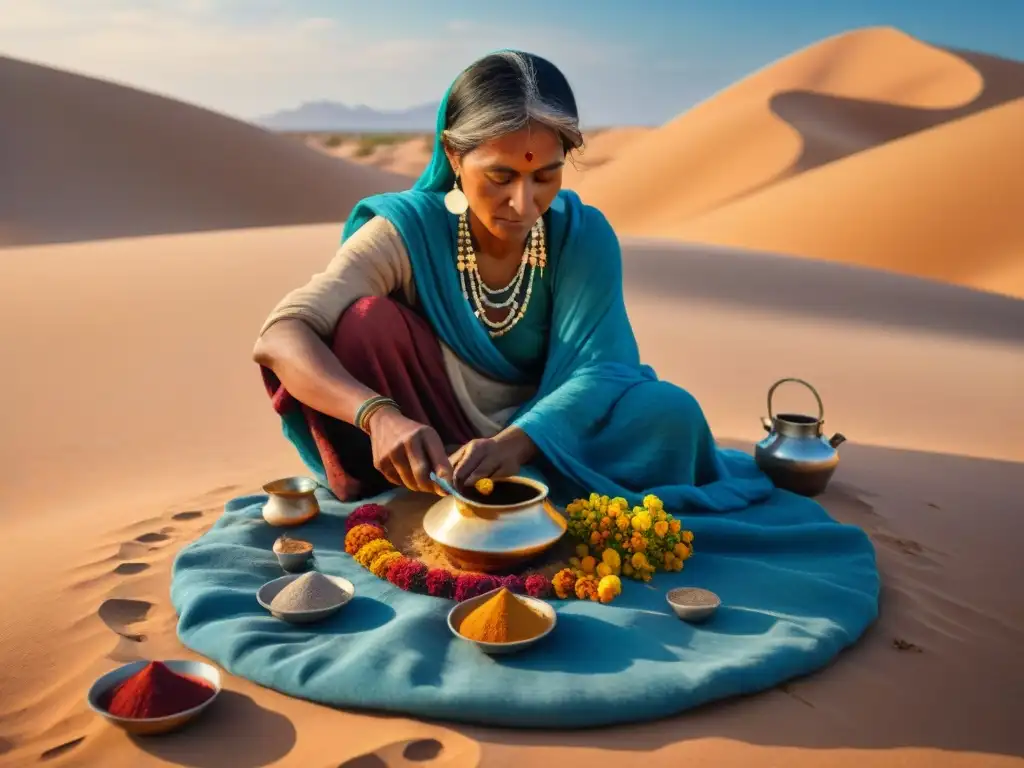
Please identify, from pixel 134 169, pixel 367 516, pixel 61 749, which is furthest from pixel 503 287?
pixel 134 169

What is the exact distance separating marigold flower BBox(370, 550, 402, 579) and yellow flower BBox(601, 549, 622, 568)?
0.75m

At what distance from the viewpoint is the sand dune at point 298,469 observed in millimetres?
2529

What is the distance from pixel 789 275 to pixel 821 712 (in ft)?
35.4

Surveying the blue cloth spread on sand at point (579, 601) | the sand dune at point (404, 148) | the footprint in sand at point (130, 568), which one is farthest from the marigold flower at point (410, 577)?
the sand dune at point (404, 148)

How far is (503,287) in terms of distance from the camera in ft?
13.1

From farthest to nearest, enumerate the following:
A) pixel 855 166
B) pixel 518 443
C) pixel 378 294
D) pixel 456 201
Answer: pixel 855 166 → pixel 378 294 → pixel 456 201 → pixel 518 443

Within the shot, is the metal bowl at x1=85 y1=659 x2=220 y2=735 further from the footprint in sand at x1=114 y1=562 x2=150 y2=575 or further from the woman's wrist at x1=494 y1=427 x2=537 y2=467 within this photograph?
the woman's wrist at x1=494 y1=427 x2=537 y2=467

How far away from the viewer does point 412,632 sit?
2.90 meters

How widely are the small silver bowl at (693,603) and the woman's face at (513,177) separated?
1483mm

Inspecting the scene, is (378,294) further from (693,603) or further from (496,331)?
(693,603)

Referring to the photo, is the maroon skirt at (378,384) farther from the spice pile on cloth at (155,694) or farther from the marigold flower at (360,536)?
the spice pile on cloth at (155,694)

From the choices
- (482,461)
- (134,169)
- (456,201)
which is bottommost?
(482,461)

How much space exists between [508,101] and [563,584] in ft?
5.80

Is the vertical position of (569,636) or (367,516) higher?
(367,516)
